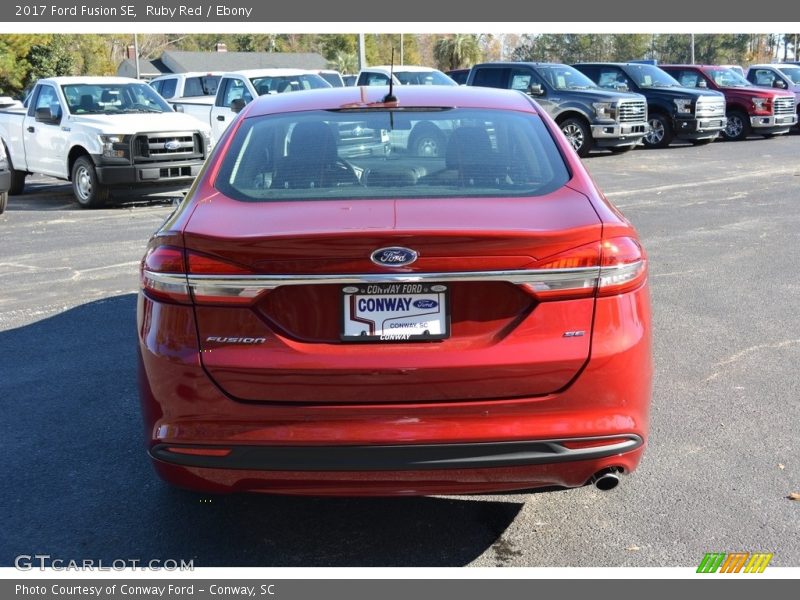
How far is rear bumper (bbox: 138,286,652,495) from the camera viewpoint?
3.14 meters

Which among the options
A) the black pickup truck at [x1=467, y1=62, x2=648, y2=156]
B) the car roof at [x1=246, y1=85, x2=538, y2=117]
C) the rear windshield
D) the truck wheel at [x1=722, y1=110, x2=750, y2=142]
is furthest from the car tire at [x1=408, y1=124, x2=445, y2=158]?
the truck wheel at [x1=722, y1=110, x2=750, y2=142]

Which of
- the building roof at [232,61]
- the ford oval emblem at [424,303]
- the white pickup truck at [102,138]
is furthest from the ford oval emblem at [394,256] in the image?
the building roof at [232,61]

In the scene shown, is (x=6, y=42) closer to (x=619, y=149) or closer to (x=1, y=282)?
(x=619, y=149)

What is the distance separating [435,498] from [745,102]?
22.9 metres

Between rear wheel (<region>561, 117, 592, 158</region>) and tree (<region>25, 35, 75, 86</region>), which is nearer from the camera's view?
rear wheel (<region>561, 117, 592, 158</region>)

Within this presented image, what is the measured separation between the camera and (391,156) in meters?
3.89

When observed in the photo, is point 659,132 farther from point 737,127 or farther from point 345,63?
point 345,63

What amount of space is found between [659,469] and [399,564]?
1.45 metres

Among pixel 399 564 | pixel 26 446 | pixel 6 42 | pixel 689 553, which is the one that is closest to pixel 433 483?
pixel 399 564

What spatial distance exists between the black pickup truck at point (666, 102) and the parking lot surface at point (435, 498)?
48.6 ft

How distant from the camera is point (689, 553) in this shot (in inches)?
141

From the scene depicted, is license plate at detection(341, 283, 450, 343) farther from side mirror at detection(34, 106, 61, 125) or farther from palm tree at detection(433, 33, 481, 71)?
palm tree at detection(433, 33, 481, 71)

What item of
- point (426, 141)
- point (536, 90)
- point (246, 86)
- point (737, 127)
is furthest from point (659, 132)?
point (426, 141)

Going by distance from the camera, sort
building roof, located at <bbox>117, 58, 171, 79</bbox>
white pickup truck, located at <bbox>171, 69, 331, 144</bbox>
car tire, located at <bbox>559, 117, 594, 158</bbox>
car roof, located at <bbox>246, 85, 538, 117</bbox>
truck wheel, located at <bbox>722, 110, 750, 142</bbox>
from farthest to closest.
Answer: building roof, located at <bbox>117, 58, 171, 79</bbox>, truck wheel, located at <bbox>722, 110, 750, 142</bbox>, car tire, located at <bbox>559, 117, 594, 158</bbox>, white pickup truck, located at <bbox>171, 69, 331, 144</bbox>, car roof, located at <bbox>246, 85, 538, 117</bbox>
